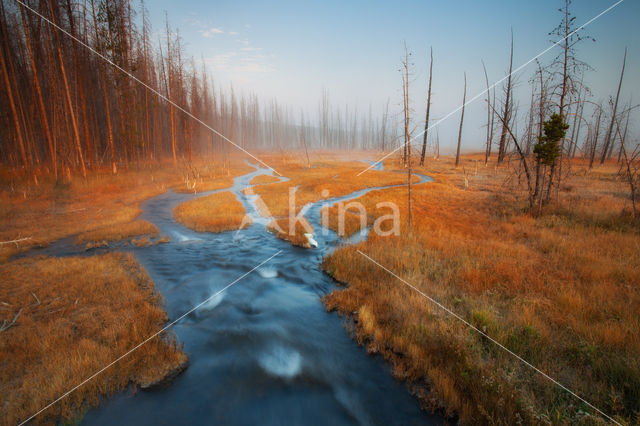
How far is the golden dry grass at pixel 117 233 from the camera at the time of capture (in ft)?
40.2


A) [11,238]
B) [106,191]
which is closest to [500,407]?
[11,238]

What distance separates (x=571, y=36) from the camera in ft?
39.3

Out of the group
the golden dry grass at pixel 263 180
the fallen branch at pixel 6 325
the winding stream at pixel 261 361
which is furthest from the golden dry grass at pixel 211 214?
the golden dry grass at pixel 263 180

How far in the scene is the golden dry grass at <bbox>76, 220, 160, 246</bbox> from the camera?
12.2m

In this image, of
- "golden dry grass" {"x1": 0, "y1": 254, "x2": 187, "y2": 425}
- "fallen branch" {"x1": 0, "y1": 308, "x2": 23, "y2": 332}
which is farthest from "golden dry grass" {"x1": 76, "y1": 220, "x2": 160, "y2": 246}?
"fallen branch" {"x1": 0, "y1": 308, "x2": 23, "y2": 332}

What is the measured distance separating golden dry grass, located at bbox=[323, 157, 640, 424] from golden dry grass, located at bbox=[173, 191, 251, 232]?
27.8 ft

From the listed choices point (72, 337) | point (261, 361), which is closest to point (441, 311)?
point (261, 361)

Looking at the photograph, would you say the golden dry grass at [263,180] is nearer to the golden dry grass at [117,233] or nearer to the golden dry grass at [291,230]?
the golden dry grass at [291,230]

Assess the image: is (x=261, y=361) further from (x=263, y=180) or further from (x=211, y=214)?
(x=263, y=180)

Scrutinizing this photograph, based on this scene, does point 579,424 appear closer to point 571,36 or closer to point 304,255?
point 304,255

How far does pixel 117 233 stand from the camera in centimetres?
1338

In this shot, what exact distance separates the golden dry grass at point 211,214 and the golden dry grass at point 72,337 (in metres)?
6.85

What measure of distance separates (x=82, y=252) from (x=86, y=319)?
20.6ft

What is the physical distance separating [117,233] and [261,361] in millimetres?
11966
